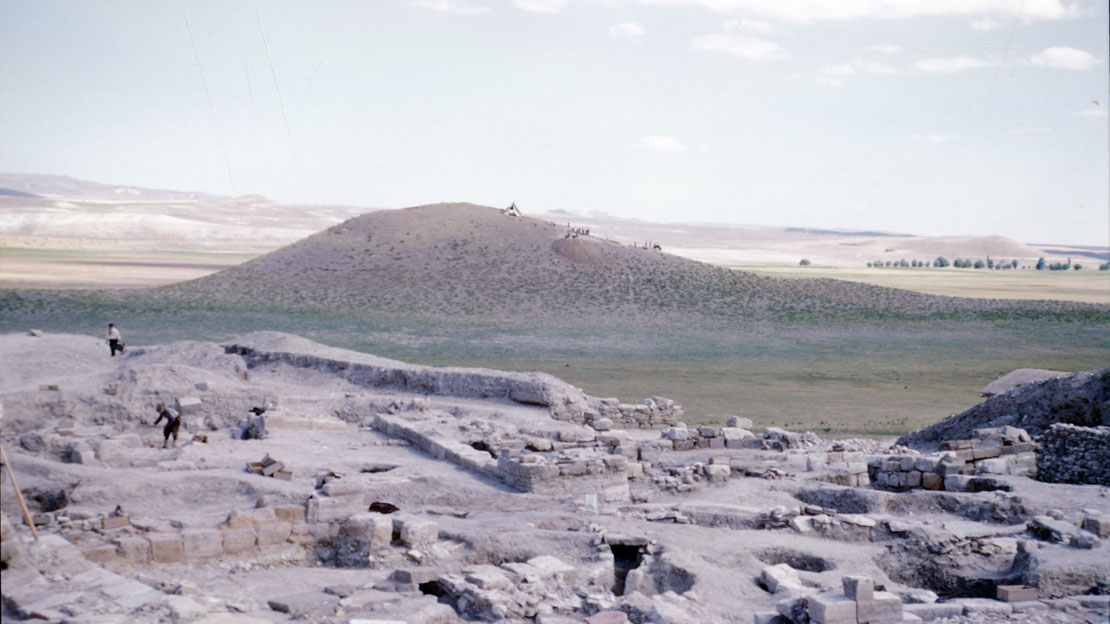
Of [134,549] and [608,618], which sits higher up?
[134,549]

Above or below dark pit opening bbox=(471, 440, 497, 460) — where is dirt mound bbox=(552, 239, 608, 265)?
above

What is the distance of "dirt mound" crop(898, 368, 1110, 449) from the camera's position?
54.7 feet

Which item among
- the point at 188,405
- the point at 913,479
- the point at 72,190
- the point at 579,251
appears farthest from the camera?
the point at 72,190

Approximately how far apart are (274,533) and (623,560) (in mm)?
3728

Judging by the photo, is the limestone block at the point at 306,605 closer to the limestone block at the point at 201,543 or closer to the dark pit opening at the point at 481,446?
the limestone block at the point at 201,543

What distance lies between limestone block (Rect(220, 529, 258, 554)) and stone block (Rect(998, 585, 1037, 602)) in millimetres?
7473

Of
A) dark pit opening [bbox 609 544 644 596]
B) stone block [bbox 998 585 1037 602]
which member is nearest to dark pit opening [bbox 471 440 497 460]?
dark pit opening [bbox 609 544 644 596]

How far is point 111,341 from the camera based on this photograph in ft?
73.1

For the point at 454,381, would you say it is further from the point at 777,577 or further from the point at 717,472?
the point at 777,577

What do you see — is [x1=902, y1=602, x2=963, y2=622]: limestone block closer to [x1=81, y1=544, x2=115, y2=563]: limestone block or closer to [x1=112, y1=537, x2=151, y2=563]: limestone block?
[x1=112, y1=537, x2=151, y2=563]: limestone block

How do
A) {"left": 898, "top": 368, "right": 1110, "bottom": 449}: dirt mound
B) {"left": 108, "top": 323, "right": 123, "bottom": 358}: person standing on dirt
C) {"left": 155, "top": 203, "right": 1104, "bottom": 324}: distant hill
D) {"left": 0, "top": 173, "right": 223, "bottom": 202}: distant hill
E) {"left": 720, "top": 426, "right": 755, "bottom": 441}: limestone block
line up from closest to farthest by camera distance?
{"left": 720, "top": 426, "right": 755, "bottom": 441}: limestone block → {"left": 898, "top": 368, "right": 1110, "bottom": 449}: dirt mound → {"left": 108, "top": 323, "right": 123, "bottom": 358}: person standing on dirt → {"left": 155, "top": 203, "right": 1104, "bottom": 324}: distant hill → {"left": 0, "top": 173, "right": 223, "bottom": 202}: distant hill

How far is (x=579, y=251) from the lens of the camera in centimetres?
5562

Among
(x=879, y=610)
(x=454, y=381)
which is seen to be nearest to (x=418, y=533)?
(x=879, y=610)

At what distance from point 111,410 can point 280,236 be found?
4084 inches
